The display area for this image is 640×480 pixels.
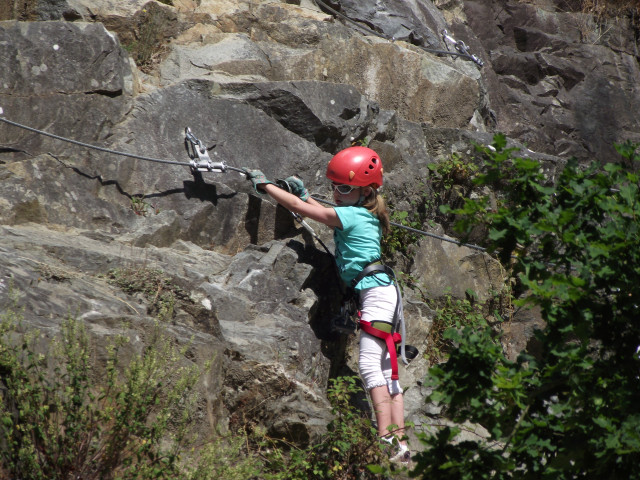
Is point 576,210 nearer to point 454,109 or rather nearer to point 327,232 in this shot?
point 327,232

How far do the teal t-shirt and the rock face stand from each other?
54cm

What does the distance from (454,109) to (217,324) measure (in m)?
5.47

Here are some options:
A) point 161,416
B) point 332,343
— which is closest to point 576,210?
point 161,416

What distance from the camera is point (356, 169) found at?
5.52 metres

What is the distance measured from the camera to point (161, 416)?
3.31 metres

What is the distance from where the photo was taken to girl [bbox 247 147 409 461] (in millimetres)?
5047

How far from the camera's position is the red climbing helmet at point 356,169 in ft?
18.1

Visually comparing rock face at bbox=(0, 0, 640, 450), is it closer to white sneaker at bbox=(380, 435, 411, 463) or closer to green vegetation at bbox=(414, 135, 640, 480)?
white sneaker at bbox=(380, 435, 411, 463)

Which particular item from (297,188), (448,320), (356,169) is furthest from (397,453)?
(448,320)

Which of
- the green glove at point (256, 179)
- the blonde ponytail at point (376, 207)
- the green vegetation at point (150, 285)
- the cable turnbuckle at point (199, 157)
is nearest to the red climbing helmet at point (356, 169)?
the blonde ponytail at point (376, 207)

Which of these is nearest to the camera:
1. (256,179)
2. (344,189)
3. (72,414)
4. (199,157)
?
(72,414)

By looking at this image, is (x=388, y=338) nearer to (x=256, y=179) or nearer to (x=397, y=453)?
(x=397, y=453)

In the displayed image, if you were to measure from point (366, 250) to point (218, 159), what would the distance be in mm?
1874

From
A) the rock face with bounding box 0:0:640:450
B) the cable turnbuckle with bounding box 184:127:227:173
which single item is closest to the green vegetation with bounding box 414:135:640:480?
the rock face with bounding box 0:0:640:450
